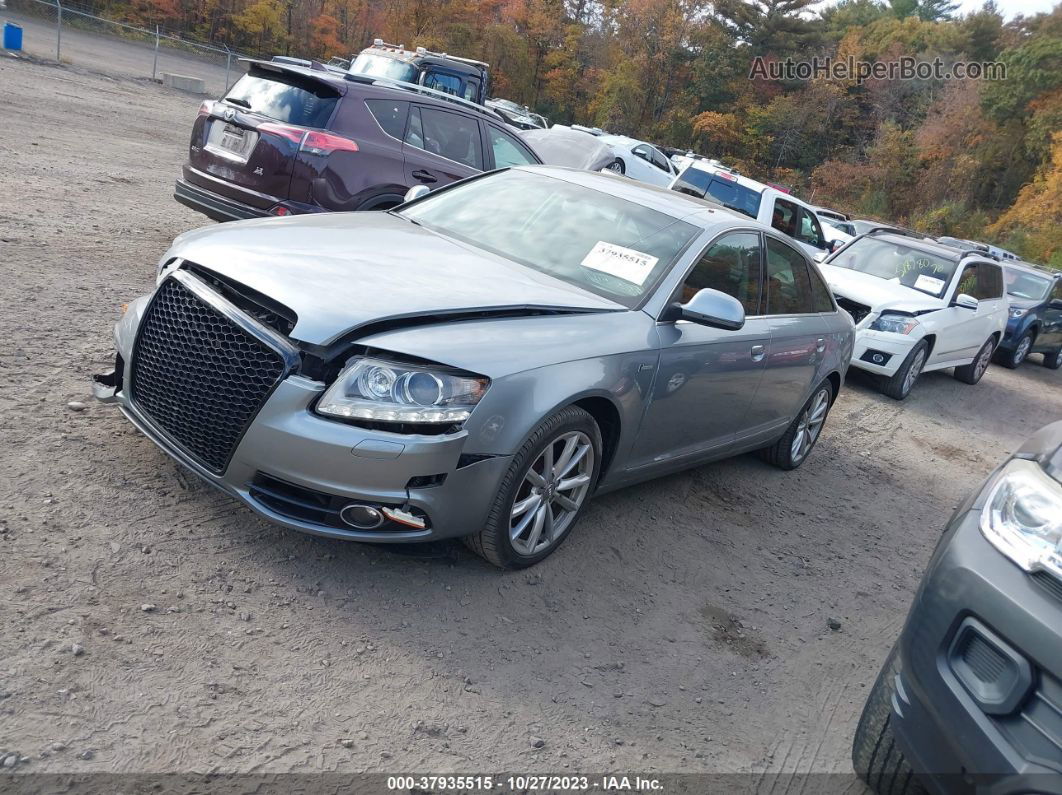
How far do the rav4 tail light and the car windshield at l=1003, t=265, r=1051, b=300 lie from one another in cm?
1196

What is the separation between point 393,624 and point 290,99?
17.9 feet

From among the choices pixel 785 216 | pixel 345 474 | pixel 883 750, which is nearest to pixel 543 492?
pixel 345 474

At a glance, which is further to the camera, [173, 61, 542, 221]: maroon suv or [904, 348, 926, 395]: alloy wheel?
[904, 348, 926, 395]: alloy wheel

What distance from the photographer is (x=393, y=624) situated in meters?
3.38

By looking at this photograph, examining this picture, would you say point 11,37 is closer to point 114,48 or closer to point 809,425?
point 114,48

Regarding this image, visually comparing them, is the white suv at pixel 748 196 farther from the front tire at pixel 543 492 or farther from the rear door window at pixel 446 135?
the front tire at pixel 543 492

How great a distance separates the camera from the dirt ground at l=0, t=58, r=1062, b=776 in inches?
108

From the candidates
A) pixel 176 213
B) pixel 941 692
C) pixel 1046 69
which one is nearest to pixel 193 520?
pixel 941 692

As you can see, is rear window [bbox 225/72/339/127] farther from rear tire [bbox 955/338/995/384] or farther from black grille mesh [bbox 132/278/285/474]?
rear tire [bbox 955/338/995/384]

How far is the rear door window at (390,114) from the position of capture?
7.73 metres

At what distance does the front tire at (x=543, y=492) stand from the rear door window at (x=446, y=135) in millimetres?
4939

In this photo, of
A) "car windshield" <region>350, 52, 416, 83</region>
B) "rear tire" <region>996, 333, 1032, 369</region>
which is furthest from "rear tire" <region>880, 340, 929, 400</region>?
"car windshield" <region>350, 52, 416, 83</region>

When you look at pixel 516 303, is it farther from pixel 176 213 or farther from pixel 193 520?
pixel 176 213

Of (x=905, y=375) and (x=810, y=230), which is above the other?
(x=810, y=230)
